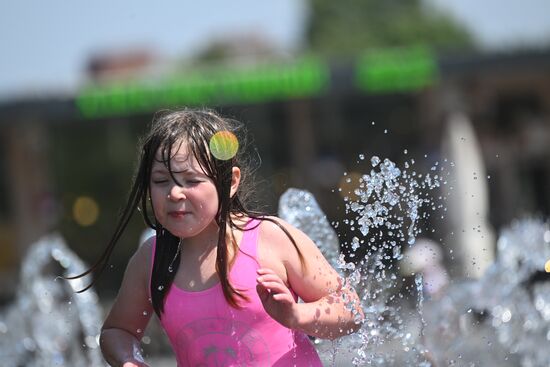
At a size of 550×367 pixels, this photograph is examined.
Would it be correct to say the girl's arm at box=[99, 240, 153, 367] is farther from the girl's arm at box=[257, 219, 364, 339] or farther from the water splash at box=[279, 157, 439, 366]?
the water splash at box=[279, 157, 439, 366]

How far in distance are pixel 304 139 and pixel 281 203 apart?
→ 1228cm

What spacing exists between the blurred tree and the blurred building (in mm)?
24482

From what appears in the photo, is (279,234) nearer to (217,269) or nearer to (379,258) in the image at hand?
(217,269)

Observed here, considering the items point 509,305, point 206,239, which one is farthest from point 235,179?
point 509,305

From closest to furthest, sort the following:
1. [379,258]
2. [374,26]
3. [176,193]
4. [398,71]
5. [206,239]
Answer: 1. [176,193]
2. [206,239]
3. [379,258]
4. [398,71]
5. [374,26]

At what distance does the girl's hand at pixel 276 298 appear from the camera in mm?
2143

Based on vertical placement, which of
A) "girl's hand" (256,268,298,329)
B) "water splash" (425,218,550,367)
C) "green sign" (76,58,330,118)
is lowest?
"water splash" (425,218,550,367)

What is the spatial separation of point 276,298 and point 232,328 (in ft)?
0.77

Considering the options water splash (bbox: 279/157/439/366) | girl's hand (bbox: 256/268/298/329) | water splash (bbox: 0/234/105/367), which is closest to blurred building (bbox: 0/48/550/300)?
water splash (bbox: 0/234/105/367)

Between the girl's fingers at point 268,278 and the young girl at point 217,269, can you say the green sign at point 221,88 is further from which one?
the girl's fingers at point 268,278

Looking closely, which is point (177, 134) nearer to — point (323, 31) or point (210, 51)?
point (323, 31)

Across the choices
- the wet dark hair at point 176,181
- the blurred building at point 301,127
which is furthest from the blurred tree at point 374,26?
the wet dark hair at point 176,181

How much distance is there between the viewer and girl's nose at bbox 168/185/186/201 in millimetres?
2320

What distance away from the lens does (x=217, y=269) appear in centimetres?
236
